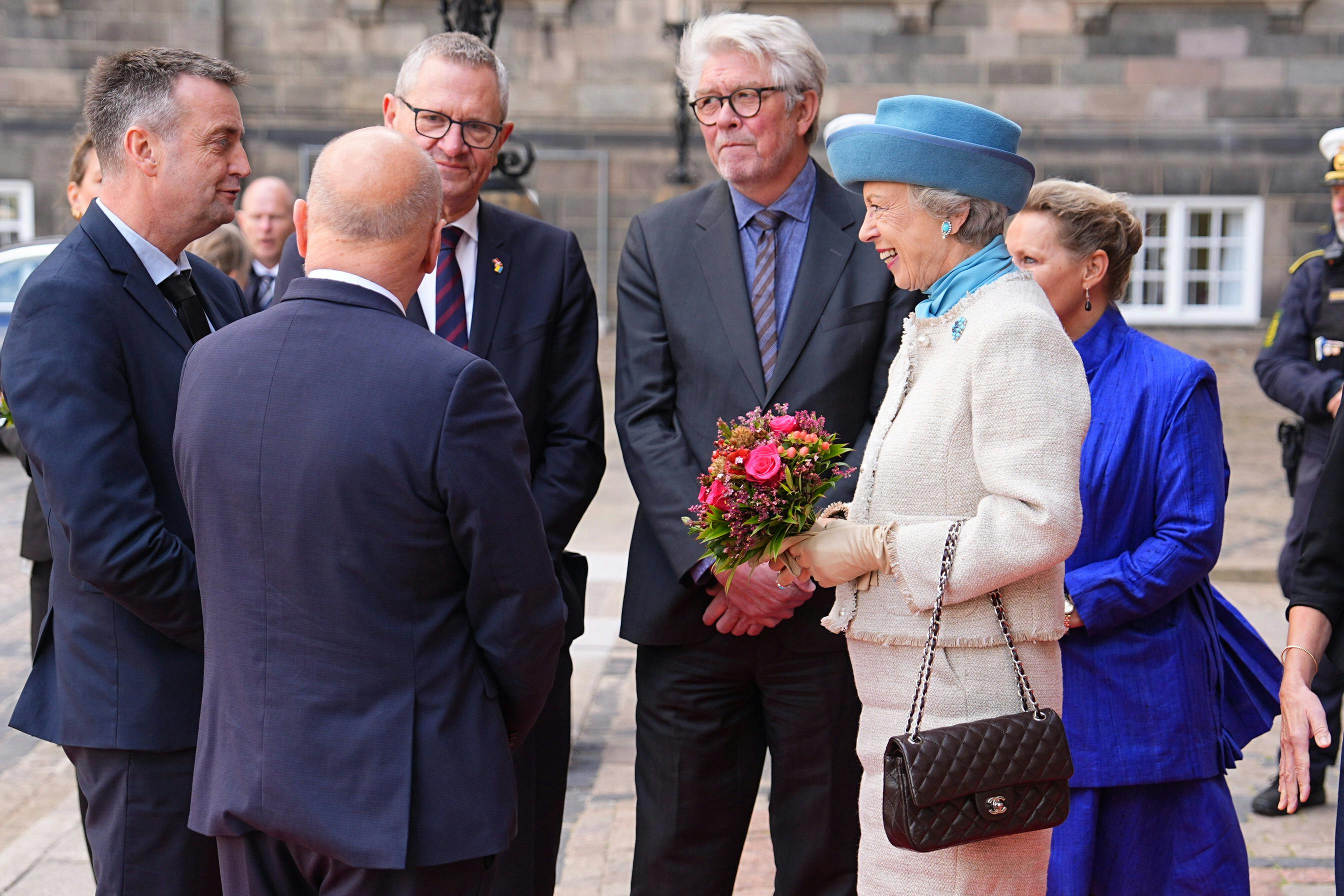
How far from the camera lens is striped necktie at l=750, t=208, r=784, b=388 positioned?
3.10m

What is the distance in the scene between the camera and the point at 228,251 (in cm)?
512

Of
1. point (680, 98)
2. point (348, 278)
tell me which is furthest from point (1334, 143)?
point (680, 98)

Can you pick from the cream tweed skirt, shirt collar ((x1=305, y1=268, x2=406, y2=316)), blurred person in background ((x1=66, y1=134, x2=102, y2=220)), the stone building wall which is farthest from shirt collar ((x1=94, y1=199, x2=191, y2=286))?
the stone building wall

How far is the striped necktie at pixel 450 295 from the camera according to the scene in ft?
10.1

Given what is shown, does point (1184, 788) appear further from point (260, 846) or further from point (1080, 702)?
point (260, 846)

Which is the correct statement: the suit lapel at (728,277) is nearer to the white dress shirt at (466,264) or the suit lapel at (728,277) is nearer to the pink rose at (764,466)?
the white dress shirt at (466,264)

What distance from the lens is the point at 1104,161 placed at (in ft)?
49.1

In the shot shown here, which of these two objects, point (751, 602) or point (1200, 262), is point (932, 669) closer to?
point (751, 602)

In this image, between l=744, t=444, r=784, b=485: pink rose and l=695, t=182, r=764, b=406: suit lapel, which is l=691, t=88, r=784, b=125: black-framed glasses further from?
l=744, t=444, r=784, b=485: pink rose

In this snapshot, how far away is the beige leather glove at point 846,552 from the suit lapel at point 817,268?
690 millimetres

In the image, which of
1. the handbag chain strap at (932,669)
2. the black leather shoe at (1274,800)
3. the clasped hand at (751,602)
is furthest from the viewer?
the black leather shoe at (1274,800)

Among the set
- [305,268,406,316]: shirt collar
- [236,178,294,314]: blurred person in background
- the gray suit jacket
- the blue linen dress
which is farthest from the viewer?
[236,178,294,314]: blurred person in background

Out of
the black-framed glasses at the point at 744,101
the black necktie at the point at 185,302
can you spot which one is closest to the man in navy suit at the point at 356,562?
the black necktie at the point at 185,302

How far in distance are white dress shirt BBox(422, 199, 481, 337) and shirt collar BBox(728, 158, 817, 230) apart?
2.05 feet
